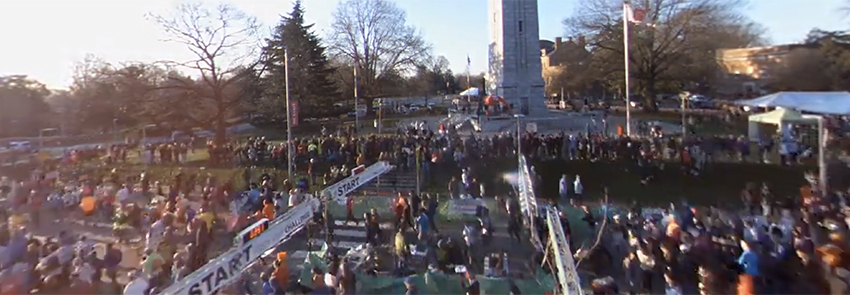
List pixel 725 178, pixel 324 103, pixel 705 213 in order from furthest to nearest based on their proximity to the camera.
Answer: pixel 324 103, pixel 725 178, pixel 705 213

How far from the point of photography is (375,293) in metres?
9.68

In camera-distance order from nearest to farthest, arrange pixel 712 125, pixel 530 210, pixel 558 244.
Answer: pixel 558 244 < pixel 530 210 < pixel 712 125

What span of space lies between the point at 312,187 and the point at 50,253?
9.62 meters

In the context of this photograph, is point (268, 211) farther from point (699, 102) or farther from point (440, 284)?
point (699, 102)

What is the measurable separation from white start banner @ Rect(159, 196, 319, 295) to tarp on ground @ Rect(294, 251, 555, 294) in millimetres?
997

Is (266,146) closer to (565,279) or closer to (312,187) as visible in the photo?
(312,187)

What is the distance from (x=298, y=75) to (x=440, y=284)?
30031 mm

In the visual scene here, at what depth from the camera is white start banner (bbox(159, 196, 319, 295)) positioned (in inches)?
272

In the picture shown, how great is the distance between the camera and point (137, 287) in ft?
26.8

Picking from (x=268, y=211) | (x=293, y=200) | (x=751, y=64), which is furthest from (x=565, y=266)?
(x=751, y=64)

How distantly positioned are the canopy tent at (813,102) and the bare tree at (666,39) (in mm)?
15193

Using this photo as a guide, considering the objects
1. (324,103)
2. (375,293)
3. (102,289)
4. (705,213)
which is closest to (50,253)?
(102,289)

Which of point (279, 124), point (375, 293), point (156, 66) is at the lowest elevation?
point (375, 293)

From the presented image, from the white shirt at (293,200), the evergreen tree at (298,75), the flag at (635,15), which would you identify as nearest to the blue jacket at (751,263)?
the white shirt at (293,200)
